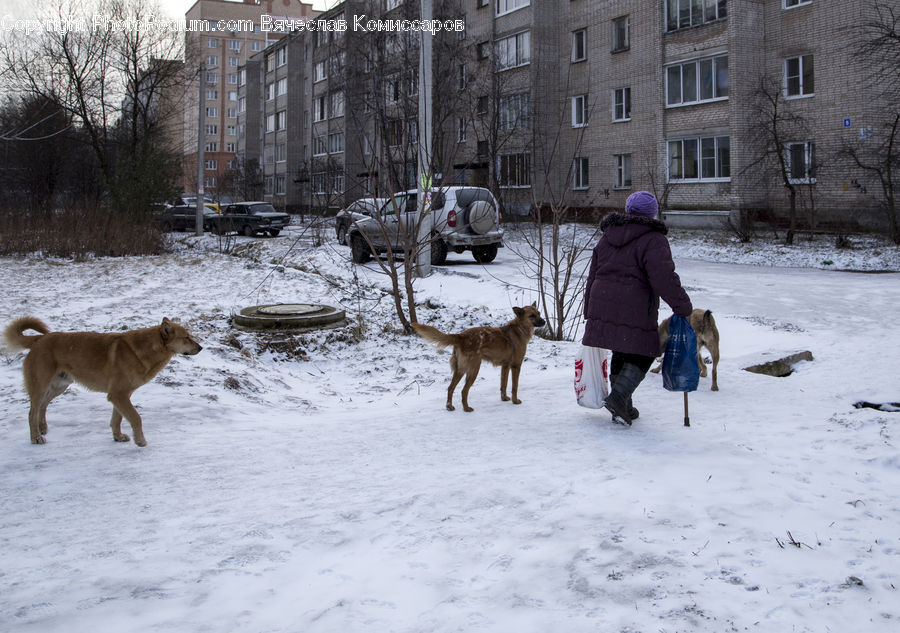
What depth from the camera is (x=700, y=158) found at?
29531mm

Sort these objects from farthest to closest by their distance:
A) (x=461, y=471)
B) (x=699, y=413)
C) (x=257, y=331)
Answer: (x=257, y=331) → (x=699, y=413) → (x=461, y=471)

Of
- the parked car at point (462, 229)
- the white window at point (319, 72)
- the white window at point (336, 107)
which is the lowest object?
the parked car at point (462, 229)

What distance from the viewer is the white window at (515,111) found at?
35.9 metres

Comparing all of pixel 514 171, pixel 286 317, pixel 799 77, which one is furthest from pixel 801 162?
pixel 286 317

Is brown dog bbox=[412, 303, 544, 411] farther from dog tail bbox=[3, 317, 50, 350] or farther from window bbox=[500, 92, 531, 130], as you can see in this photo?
window bbox=[500, 92, 531, 130]

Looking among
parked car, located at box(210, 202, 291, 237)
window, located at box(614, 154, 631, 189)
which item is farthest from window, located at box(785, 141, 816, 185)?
parked car, located at box(210, 202, 291, 237)

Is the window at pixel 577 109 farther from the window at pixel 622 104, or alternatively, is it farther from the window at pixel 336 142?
the window at pixel 336 142

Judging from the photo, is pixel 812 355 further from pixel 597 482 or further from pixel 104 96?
pixel 104 96

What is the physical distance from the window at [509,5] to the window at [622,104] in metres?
7.02

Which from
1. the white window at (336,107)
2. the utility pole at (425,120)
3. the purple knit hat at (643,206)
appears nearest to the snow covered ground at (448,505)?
the purple knit hat at (643,206)

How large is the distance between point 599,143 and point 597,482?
104 feet

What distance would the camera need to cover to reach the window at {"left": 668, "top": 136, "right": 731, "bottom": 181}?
28672 millimetres

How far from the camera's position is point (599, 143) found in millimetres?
34031

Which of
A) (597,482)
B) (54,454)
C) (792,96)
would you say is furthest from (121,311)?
(792,96)
